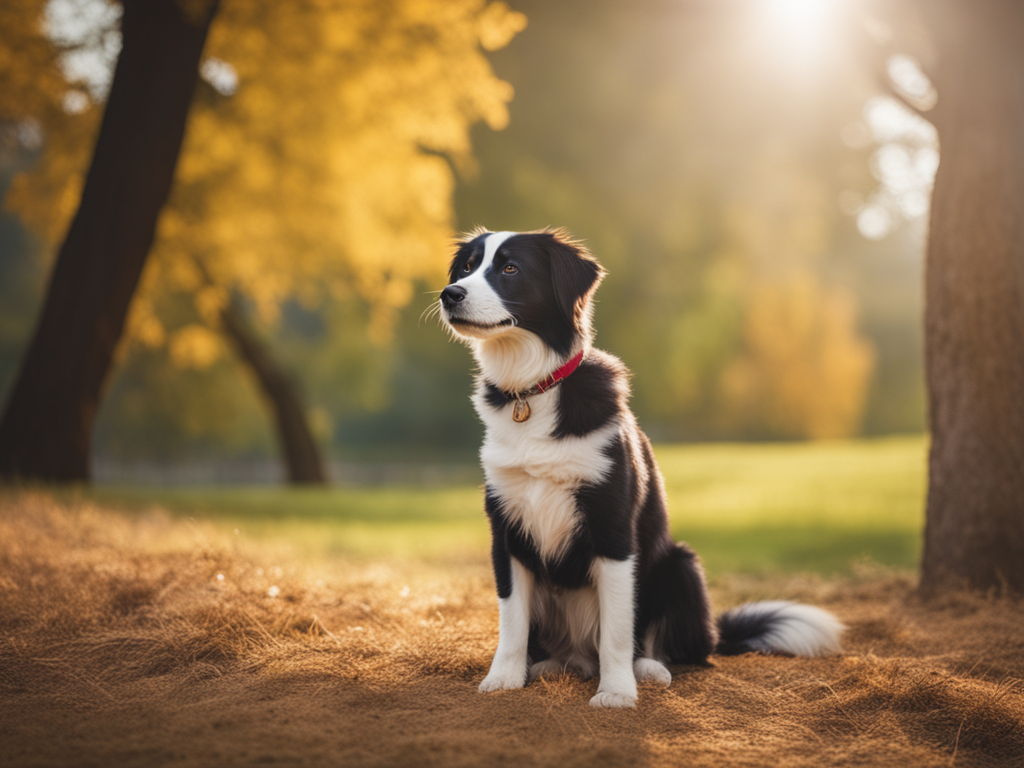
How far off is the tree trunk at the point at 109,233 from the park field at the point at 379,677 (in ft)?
5.67

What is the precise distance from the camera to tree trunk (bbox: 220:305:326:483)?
14023 millimetres

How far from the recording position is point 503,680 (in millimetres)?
2988

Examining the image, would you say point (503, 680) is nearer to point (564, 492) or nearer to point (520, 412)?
point (564, 492)

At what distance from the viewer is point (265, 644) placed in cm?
332

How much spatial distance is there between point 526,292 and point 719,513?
882cm

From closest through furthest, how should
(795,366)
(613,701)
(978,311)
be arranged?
(613,701) < (978,311) < (795,366)

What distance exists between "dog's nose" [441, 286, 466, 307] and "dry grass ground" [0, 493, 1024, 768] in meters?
1.47

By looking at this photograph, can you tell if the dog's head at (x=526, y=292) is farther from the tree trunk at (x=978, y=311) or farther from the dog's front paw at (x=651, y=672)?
the tree trunk at (x=978, y=311)

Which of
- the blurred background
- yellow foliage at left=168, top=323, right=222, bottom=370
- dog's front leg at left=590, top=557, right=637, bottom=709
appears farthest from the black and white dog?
yellow foliage at left=168, top=323, right=222, bottom=370

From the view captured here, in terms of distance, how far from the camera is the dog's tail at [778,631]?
12.1 ft

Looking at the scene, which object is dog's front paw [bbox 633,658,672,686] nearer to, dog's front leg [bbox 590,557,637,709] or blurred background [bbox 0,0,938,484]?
dog's front leg [bbox 590,557,637,709]

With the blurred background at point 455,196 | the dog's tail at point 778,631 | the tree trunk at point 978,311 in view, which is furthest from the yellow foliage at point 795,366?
the dog's tail at point 778,631

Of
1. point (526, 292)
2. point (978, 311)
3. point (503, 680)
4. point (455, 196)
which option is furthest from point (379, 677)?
point (455, 196)

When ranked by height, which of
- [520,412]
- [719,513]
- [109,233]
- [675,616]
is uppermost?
[109,233]
